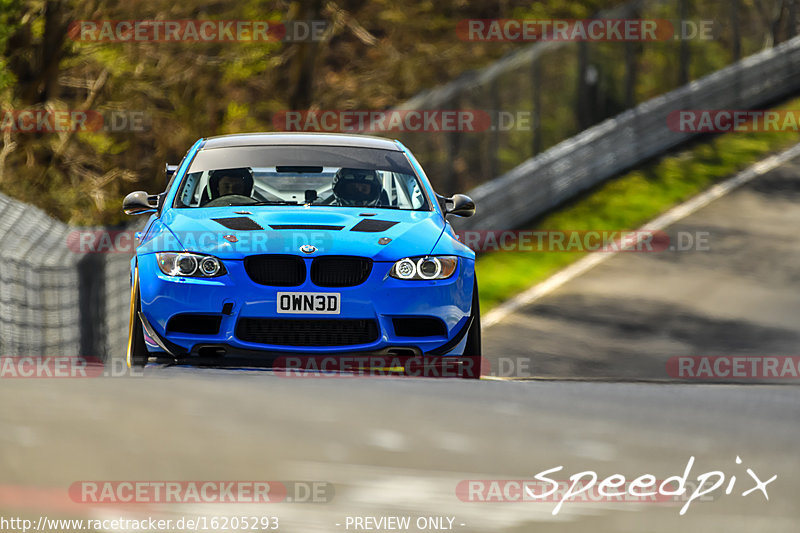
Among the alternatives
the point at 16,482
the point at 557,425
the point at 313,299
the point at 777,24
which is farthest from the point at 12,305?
the point at 777,24

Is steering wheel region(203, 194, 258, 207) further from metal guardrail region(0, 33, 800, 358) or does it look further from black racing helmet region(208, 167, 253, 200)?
metal guardrail region(0, 33, 800, 358)

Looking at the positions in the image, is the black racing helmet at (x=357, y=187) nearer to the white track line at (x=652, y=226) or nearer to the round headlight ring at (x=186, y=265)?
the round headlight ring at (x=186, y=265)

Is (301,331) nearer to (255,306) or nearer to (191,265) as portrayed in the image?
(255,306)

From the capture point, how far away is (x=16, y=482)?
892cm

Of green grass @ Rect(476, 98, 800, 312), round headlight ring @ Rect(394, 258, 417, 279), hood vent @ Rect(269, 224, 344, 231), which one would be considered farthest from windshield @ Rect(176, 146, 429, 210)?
green grass @ Rect(476, 98, 800, 312)

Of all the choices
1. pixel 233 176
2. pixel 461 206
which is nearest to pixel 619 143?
pixel 461 206

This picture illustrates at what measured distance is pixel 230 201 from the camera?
9156 mm

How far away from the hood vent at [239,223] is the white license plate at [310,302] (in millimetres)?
569

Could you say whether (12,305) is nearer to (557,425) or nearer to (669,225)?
(557,425)

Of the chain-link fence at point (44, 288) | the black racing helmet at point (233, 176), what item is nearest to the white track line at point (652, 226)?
the chain-link fence at point (44, 288)

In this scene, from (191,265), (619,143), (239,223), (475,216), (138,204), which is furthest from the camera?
(619,143)

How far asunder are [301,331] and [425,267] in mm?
946

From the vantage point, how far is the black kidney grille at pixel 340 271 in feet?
26.7

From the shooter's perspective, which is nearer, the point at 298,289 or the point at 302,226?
the point at 298,289
